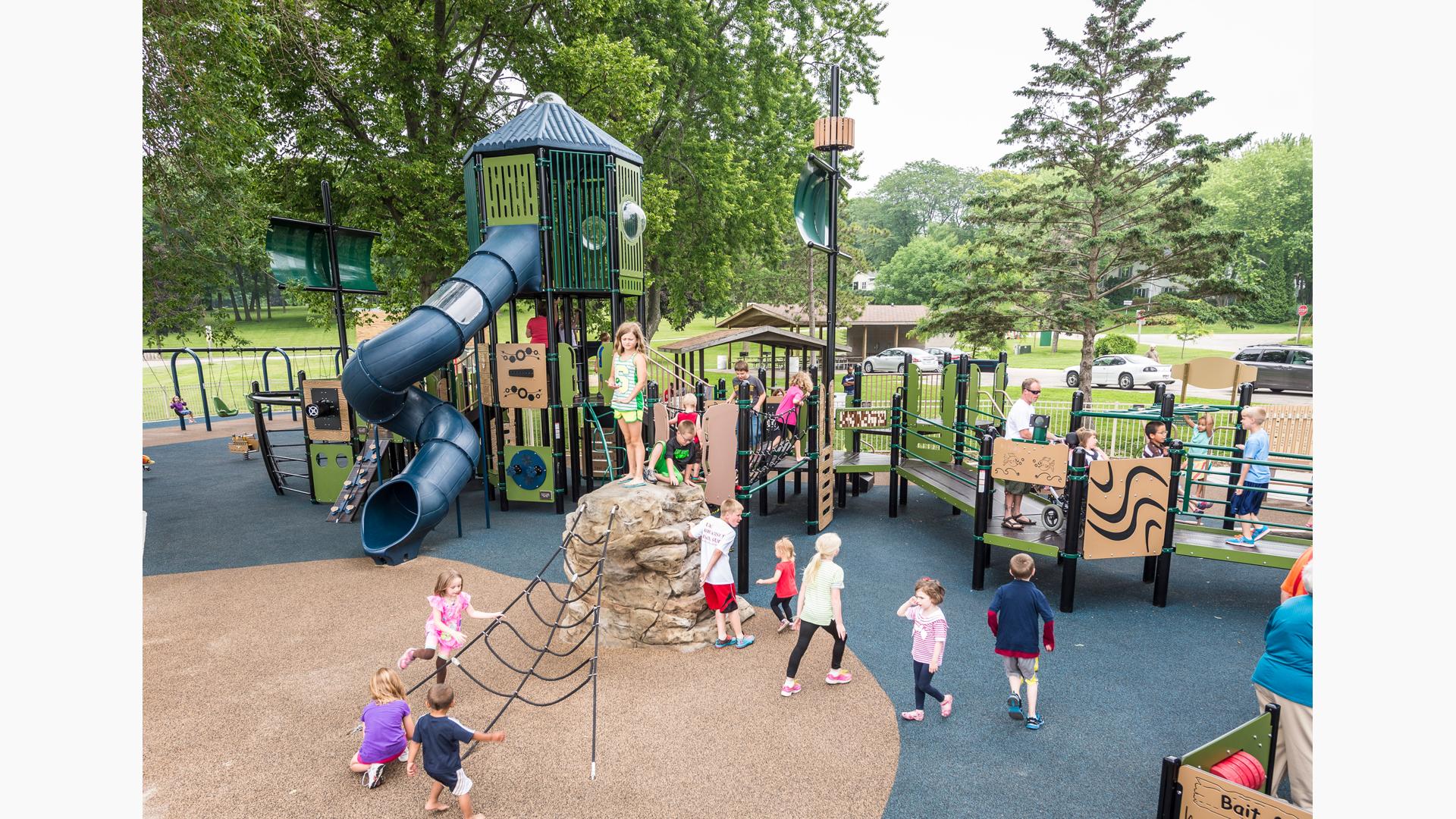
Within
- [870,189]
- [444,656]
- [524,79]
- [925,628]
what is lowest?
[444,656]

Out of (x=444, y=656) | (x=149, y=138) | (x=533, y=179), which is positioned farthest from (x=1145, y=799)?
(x=149, y=138)

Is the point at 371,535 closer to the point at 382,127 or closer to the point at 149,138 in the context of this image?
the point at 149,138

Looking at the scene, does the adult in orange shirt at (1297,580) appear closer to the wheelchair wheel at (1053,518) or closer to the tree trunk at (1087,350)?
the wheelchair wheel at (1053,518)

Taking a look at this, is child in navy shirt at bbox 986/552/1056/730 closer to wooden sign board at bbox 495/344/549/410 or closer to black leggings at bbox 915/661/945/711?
black leggings at bbox 915/661/945/711

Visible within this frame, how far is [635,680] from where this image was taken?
242 inches

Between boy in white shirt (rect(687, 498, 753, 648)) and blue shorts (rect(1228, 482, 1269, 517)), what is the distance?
20.0 ft

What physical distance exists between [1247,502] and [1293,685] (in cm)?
521

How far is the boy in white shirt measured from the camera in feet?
21.5

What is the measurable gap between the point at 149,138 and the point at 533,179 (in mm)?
A: 4796

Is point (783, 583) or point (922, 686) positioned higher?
point (783, 583)

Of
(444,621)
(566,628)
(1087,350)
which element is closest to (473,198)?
(444,621)

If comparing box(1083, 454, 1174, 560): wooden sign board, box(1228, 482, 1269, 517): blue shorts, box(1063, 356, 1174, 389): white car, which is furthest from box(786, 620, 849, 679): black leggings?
box(1063, 356, 1174, 389): white car

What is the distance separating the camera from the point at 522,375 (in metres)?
11.1

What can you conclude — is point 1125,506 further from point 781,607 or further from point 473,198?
point 473,198
